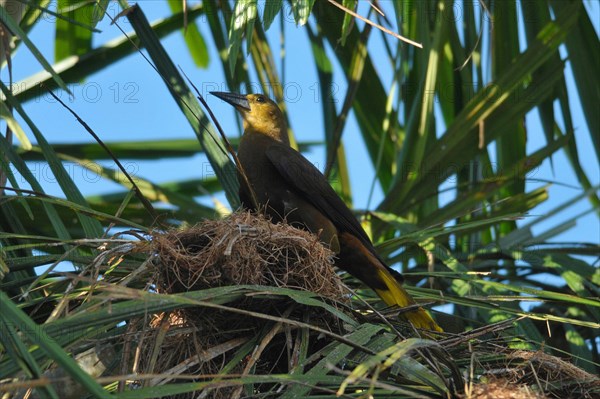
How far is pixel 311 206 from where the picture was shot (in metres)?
4.83

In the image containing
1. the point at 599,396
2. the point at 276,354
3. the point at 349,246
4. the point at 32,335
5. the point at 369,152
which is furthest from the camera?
the point at 369,152

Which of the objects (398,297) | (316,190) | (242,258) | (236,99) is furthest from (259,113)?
(242,258)

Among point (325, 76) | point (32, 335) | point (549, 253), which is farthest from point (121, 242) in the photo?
point (325, 76)

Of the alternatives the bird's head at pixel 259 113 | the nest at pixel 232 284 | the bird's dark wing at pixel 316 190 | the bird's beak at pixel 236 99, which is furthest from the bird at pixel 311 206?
the nest at pixel 232 284

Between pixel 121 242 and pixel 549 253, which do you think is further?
pixel 549 253

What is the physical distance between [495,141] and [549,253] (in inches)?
40.8

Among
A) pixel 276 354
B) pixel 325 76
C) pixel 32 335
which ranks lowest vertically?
pixel 276 354

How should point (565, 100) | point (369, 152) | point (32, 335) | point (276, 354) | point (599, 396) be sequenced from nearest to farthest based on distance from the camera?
point (32, 335) → point (599, 396) → point (276, 354) → point (565, 100) → point (369, 152)

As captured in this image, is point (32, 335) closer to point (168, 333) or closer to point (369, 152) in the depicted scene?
point (168, 333)

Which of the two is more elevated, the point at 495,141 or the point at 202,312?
the point at 495,141

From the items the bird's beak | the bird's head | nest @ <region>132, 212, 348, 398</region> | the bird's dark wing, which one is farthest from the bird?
nest @ <region>132, 212, 348, 398</region>

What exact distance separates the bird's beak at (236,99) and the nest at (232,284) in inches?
76.1

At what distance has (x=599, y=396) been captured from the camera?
9.96ft

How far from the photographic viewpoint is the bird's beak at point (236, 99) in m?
5.47
